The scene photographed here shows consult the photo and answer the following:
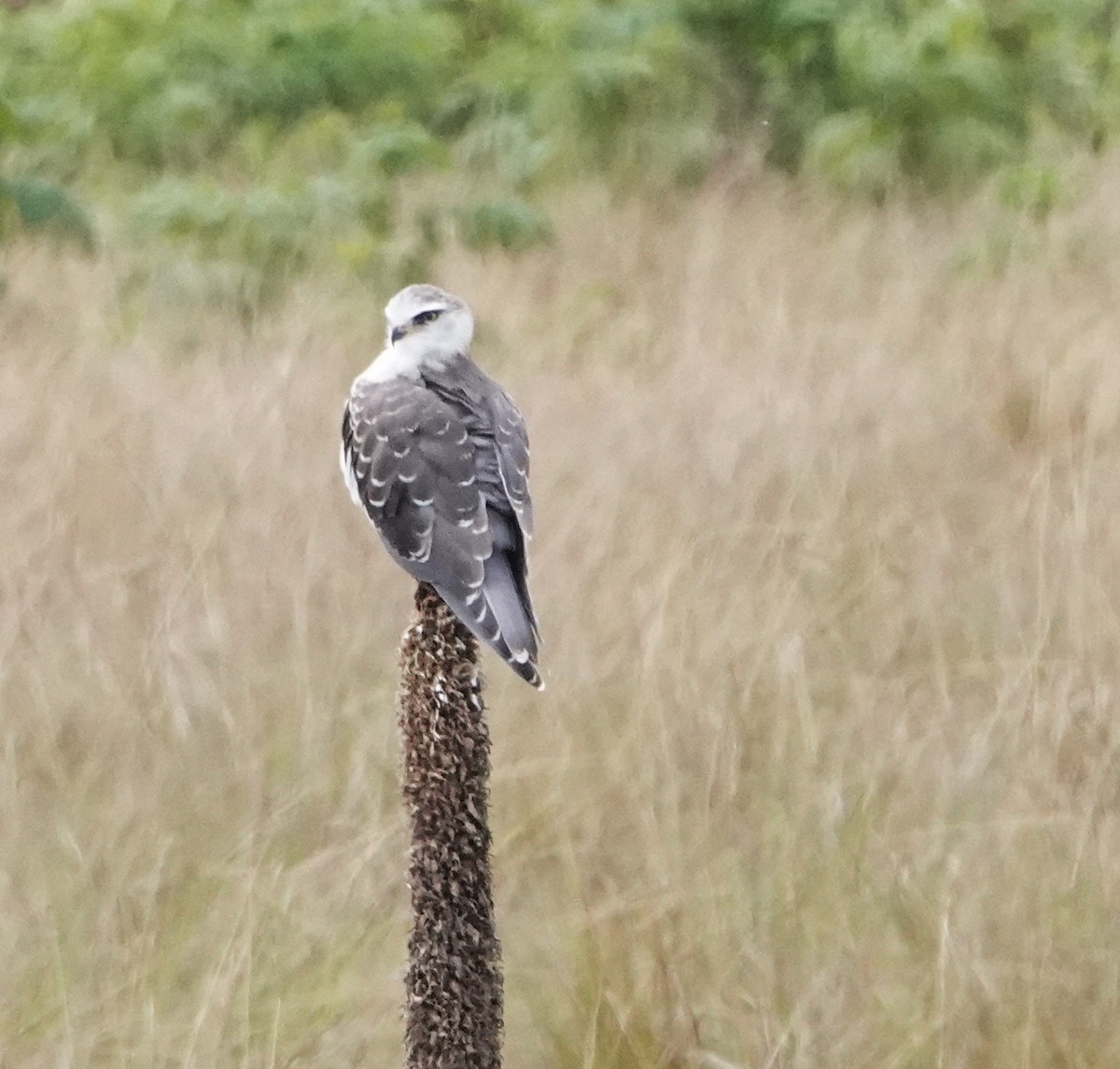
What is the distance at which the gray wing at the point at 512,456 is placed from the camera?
7.82 feet

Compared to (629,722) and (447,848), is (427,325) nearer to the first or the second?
(629,722)

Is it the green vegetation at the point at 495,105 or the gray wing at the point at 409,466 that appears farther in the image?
the green vegetation at the point at 495,105

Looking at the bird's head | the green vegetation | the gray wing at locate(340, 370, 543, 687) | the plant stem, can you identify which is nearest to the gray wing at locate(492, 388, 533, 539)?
the gray wing at locate(340, 370, 543, 687)

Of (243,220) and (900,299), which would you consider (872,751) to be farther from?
(243,220)

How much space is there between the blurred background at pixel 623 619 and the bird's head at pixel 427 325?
2.28 feet

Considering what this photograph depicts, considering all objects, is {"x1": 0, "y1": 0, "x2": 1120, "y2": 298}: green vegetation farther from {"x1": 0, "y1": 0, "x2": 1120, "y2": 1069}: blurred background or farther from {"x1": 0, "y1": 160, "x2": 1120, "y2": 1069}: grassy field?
{"x1": 0, "y1": 160, "x2": 1120, "y2": 1069}: grassy field

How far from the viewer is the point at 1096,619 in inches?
129

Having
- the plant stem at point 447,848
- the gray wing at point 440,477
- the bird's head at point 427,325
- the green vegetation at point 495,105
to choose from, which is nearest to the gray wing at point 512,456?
the gray wing at point 440,477

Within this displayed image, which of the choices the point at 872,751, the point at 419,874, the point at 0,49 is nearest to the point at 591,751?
the point at 872,751

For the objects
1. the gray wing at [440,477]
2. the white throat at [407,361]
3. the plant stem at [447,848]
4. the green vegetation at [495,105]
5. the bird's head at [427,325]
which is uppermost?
the green vegetation at [495,105]

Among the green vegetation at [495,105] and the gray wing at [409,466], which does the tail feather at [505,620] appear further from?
the green vegetation at [495,105]

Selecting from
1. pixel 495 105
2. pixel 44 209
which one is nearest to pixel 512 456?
pixel 44 209

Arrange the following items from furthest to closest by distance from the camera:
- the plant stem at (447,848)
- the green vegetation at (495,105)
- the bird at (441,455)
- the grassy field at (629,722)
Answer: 1. the green vegetation at (495,105)
2. the grassy field at (629,722)
3. the bird at (441,455)
4. the plant stem at (447,848)

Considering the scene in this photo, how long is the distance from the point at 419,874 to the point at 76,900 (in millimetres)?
1047
